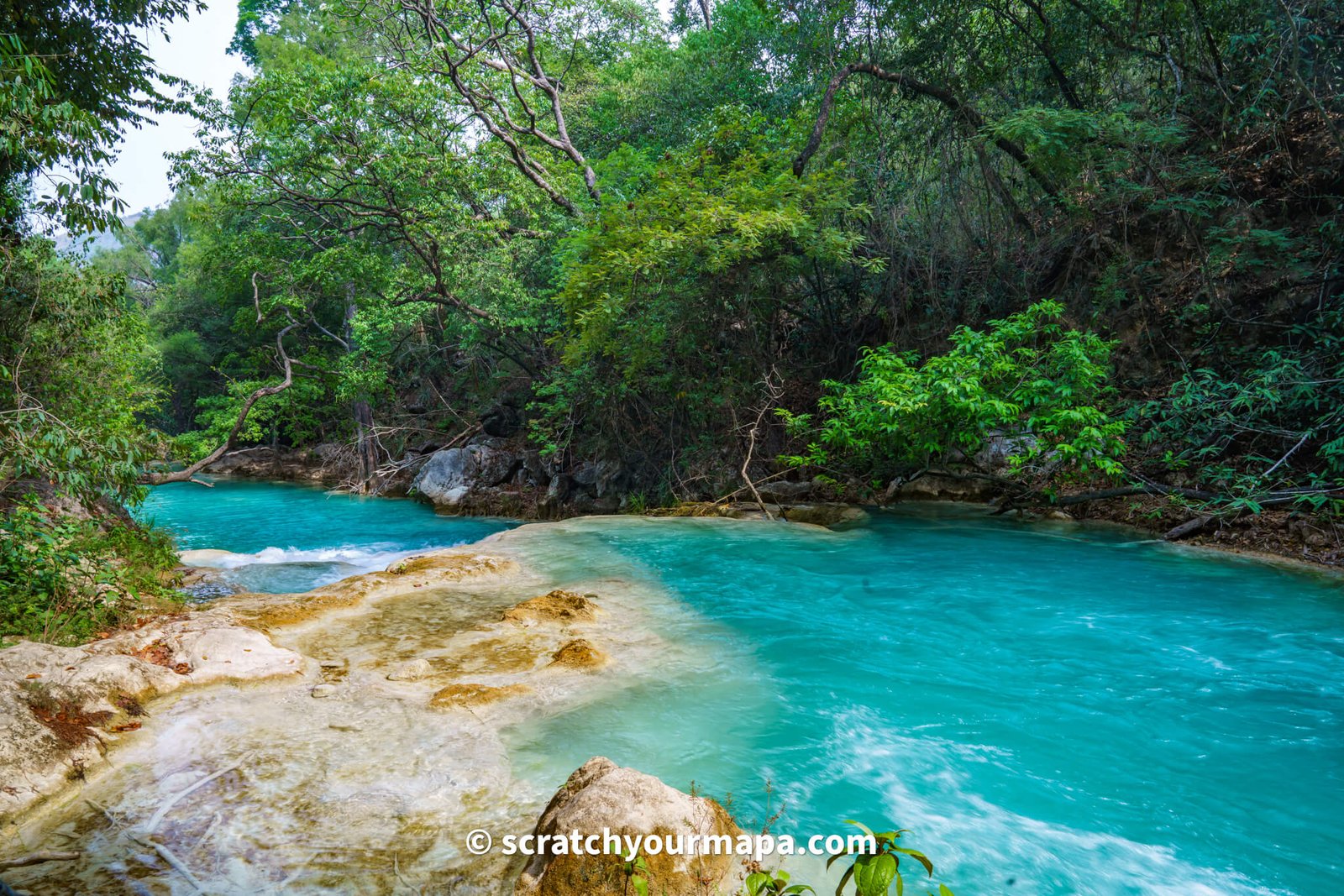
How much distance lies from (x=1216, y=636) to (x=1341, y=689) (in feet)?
2.85

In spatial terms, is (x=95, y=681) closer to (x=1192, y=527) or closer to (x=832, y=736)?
(x=832, y=736)

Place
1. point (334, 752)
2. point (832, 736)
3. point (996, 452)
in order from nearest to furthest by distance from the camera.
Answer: point (334, 752) → point (832, 736) → point (996, 452)

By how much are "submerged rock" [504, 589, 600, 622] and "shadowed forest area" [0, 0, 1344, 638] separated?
2797 millimetres

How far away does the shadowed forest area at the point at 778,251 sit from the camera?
22.0 feet

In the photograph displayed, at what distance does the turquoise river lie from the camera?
3100 mm

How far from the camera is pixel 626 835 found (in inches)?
96.3

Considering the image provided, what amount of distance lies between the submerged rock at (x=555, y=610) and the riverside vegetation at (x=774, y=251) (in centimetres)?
288

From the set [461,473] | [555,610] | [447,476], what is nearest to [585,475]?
[461,473]

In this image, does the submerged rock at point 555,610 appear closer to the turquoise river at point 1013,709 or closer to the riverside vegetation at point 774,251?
the turquoise river at point 1013,709

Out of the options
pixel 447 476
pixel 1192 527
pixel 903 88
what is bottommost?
pixel 447 476

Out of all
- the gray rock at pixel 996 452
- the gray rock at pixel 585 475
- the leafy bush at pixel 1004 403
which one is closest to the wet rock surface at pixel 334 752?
the leafy bush at pixel 1004 403

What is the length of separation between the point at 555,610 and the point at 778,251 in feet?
24.7

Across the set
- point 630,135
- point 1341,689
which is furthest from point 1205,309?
point 630,135

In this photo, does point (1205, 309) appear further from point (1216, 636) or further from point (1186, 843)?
point (1186, 843)
